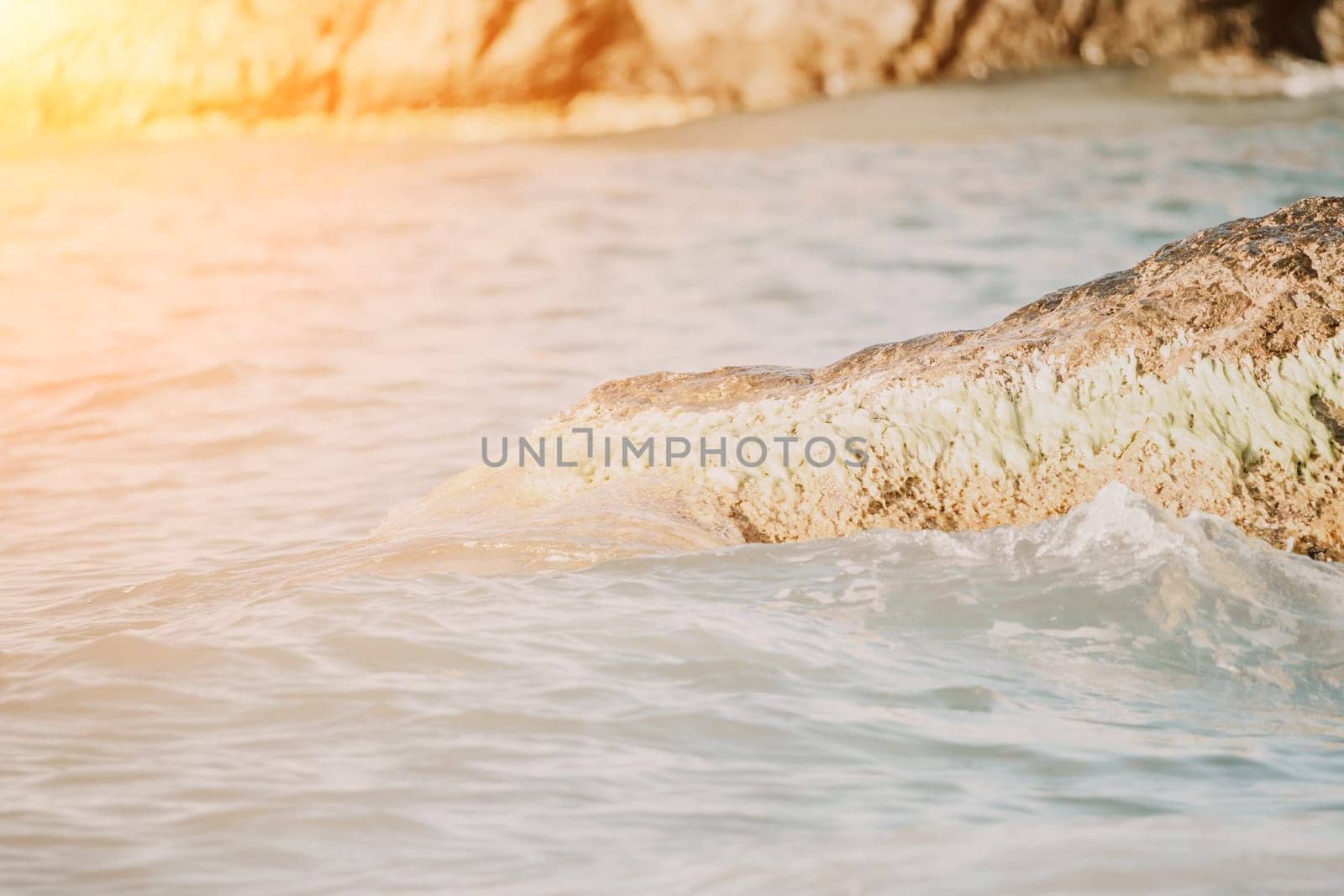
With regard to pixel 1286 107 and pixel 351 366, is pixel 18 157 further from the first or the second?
pixel 1286 107

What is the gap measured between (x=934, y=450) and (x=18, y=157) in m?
16.2

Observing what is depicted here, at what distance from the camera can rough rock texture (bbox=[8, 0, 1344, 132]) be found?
15.4 metres

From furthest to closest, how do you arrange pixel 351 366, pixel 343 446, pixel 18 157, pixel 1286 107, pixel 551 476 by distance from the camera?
1. pixel 18 157
2. pixel 1286 107
3. pixel 351 366
4. pixel 343 446
5. pixel 551 476

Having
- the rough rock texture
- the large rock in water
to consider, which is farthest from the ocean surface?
the rough rock texture

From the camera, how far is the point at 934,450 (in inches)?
173

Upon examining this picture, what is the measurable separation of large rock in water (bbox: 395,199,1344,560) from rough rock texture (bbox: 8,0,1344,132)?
459 inches

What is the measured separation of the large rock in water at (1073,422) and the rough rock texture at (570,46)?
11.7 metres

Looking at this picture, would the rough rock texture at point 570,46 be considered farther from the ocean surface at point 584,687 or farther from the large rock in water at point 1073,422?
the large rock in water at point 1073,422

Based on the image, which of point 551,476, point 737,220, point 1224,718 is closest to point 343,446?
point 551,476

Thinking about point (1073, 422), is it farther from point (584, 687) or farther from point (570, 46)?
point (570, 46)

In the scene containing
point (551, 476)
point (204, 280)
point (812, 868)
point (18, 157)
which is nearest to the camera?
point (812, 868)

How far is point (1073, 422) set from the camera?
14.1ft

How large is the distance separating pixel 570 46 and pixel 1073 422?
12.7 metres

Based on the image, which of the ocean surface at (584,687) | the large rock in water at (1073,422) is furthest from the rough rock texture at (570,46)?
the large rock in water at (1073,422)
